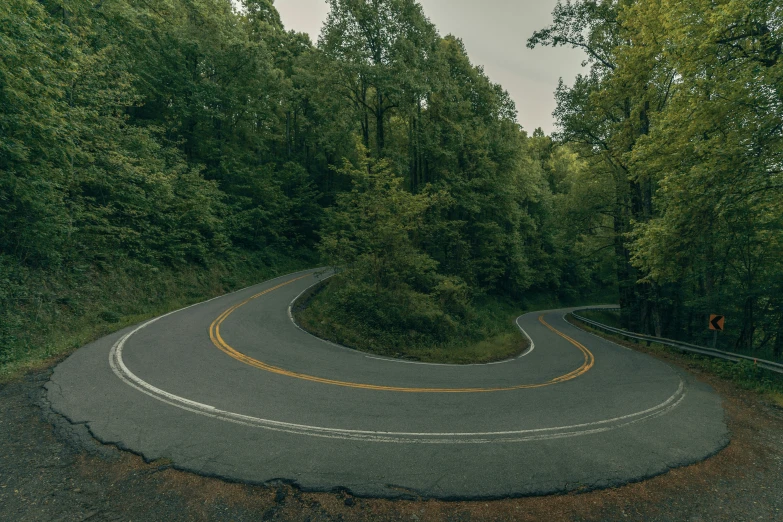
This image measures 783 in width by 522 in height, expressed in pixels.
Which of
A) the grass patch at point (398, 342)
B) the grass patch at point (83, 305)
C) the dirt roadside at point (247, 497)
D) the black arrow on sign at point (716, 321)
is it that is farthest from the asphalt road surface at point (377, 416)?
the black arrow on sign at point (716, 321)

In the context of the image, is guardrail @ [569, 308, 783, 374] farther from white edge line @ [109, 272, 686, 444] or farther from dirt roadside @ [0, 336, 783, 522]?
dirt roadside @ [0, 336, 783, 522]

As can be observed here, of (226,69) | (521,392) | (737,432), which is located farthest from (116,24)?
(737,432)

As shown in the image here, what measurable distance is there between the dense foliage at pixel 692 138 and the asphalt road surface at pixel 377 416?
18.3 ft

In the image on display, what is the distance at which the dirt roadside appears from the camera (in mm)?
3984

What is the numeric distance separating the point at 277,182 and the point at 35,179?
18.7m

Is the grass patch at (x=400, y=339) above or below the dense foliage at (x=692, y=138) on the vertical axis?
below

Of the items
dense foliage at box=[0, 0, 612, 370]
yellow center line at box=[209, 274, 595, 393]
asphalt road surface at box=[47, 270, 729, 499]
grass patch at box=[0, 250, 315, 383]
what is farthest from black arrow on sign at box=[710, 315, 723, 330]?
grass patch at box=[0, 250, 315, 383]

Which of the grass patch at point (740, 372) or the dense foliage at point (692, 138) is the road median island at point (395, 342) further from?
the dense foliage at point (692, 138)

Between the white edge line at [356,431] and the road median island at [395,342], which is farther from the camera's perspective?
the road median island at [395,342]

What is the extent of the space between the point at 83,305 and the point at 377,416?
43.3ft

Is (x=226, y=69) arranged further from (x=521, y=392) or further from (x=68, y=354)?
(x=521, y=392)

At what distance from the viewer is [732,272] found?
17.5 m

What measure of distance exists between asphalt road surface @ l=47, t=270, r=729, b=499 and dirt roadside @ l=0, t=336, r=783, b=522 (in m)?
0.19

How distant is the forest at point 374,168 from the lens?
1022cm
